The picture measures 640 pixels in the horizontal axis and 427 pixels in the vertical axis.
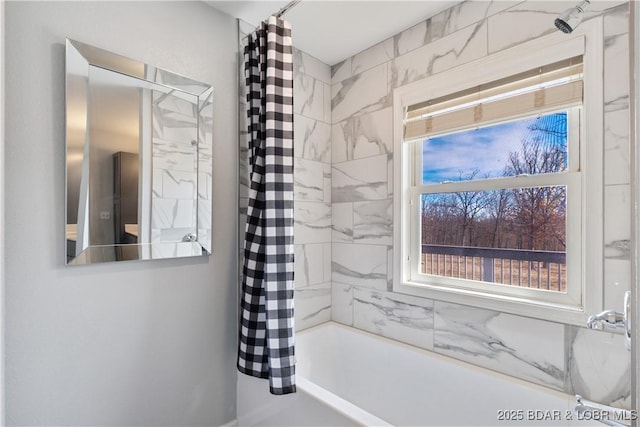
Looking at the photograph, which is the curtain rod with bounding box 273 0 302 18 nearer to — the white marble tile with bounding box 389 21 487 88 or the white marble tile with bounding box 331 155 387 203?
the white marble tile with bounding box 389 21 487 88

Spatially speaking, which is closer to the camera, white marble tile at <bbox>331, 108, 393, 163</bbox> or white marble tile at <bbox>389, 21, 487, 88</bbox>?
white marble tile at <bbox>389, 21, 487, 88</bbox>

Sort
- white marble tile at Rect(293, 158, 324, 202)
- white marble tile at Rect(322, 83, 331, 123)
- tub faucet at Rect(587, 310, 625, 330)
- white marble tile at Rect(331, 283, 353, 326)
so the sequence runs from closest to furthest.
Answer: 1. tub faucet at Rect(587, 310, 625, 330)
2. white marble tile at Rect(293, 158, 324, 202)
3. white marble tile at Rect(331, 283, 353, 326)
4. white marble tile at Rect(322, 83, 331, 123)

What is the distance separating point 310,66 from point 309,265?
56.6 inches

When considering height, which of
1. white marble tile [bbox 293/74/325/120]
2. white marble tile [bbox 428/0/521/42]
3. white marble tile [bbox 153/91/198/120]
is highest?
white marble tile [bbox 428/0/521/42]

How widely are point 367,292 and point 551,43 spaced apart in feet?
5.50

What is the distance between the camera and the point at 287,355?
1519 mm

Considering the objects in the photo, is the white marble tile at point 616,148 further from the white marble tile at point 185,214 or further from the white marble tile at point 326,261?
the white marble tile at point 185,214

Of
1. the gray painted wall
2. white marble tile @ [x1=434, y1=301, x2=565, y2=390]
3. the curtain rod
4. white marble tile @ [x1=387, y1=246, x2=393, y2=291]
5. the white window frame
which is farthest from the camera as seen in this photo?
white marble tile @ [x1=387, y1=246, x2=393, y2=291]

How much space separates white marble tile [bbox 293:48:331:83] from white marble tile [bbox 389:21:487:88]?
56 cm

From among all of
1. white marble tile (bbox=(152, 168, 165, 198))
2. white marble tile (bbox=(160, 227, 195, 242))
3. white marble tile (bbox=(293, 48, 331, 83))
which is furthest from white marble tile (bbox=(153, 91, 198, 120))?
white marble tile (bbox=(293, 48, 331, 83))

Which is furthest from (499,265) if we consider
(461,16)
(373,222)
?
(461,16)

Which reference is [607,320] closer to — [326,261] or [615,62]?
[615,62]

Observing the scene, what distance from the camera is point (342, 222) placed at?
2350 mm

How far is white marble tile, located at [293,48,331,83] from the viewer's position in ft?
7.29
